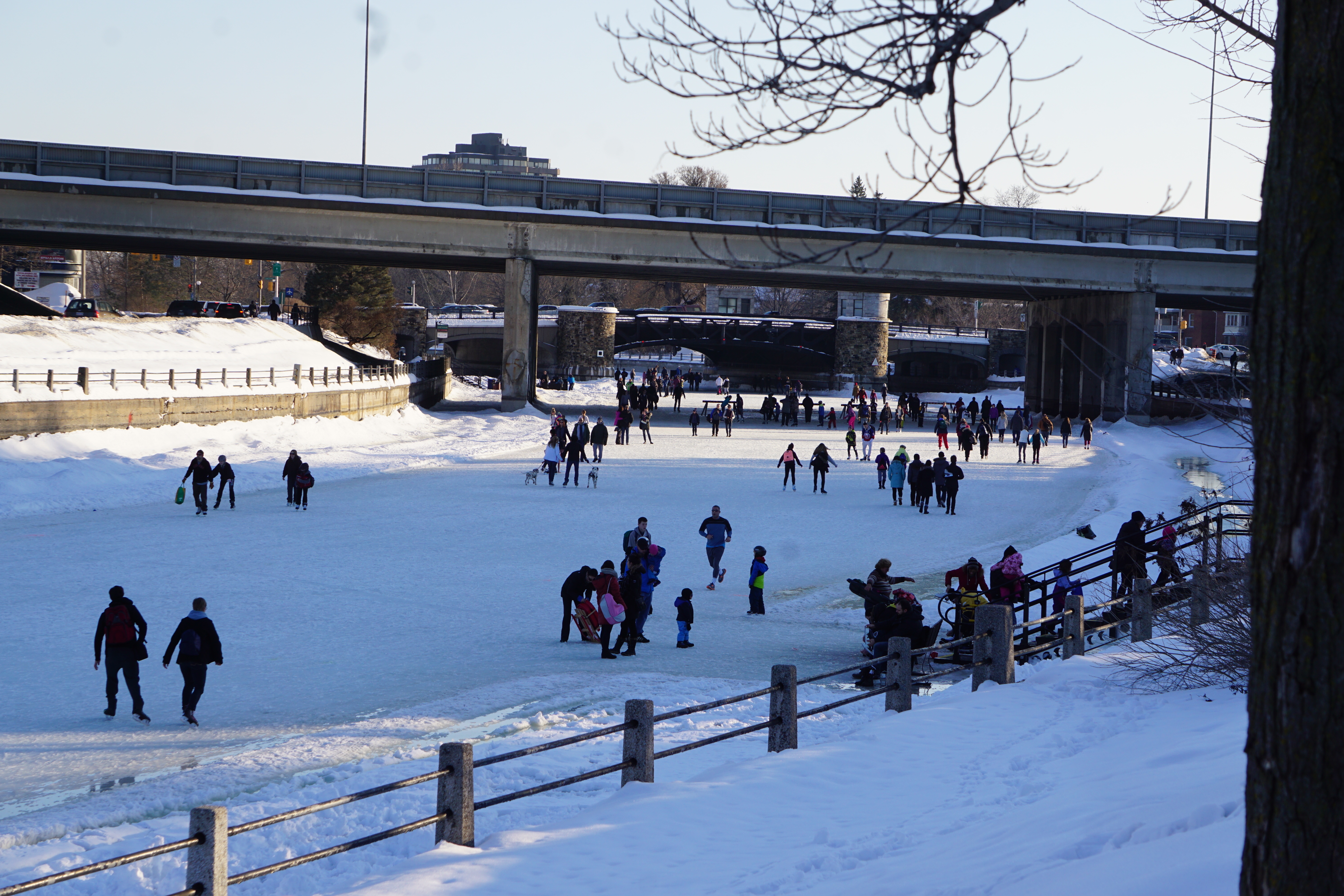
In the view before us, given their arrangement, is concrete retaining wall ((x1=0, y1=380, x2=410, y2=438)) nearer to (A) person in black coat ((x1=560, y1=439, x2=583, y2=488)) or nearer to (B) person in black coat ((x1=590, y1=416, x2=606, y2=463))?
(B) person in black coat ((x1=590, y1=416, x2=606, y2=463))

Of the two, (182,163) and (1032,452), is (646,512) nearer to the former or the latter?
(1032,452)

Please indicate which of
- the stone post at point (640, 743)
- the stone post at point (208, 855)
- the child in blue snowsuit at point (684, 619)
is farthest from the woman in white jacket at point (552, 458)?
the stone post at point (208, 855)

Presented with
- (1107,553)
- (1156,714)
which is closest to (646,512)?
(1107,553)

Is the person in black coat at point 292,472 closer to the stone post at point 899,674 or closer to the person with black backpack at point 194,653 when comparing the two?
the person with black backpack at point 194,653

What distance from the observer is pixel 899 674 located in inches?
405

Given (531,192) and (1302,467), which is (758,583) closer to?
(1302,467)

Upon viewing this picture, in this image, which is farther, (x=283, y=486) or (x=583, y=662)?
(x=283, y=486)

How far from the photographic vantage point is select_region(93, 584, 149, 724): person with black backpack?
34.3 ft

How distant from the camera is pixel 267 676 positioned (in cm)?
1193

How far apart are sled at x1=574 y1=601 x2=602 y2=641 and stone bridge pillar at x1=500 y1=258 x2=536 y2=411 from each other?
3576 centimetres

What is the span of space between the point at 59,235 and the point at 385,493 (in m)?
26.8

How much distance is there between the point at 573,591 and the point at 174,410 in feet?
72.5

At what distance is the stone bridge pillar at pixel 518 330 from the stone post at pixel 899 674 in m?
39.8

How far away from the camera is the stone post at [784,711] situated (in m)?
8.70
